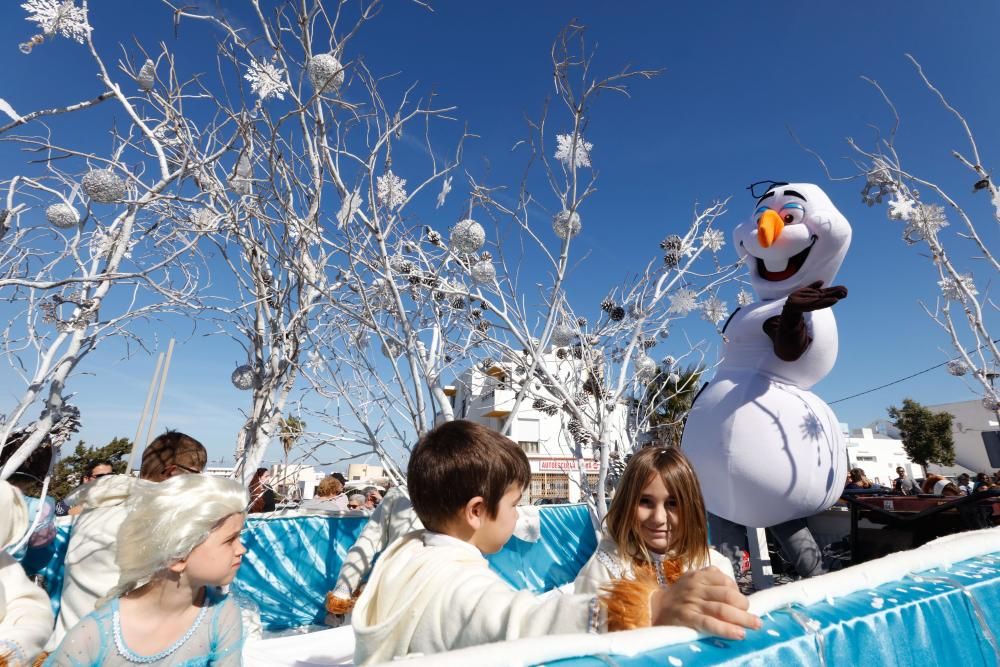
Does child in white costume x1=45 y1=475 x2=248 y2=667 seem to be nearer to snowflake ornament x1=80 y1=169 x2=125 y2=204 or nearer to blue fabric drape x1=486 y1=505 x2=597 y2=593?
snowflake ornament x1=80 y1=169 x2=125 y2=204

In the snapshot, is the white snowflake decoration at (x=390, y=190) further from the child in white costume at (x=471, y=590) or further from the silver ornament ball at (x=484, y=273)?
the child in white costume at (x=471, y=590)

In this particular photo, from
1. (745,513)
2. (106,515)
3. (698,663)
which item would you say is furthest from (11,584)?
(745,513)

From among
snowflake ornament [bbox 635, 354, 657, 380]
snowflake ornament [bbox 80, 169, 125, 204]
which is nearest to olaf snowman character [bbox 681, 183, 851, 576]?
snowflake ornament [bbox 635, 354, 657, 380]

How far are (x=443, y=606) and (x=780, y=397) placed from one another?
2818 millimetres

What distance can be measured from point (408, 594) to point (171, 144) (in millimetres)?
2889

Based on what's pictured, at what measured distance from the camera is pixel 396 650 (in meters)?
1.07

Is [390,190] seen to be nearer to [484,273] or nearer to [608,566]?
[484,273]

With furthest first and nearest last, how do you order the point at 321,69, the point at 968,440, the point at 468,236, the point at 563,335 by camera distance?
the point at 968,440
the point at 563,335
the point at 468,236
the point at 321,69

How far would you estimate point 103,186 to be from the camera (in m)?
2.41

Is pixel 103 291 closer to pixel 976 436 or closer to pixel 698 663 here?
pixel 698 663

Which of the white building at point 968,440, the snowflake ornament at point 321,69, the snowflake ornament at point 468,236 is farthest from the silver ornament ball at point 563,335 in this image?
the white building at point 968,440

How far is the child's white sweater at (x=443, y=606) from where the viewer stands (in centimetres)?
83

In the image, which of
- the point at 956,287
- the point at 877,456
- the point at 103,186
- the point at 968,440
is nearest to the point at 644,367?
the point at 956,287

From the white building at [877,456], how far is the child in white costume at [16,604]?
129ft
